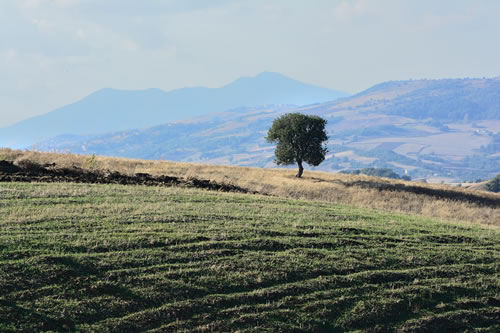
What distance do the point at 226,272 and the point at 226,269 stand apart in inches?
7.3

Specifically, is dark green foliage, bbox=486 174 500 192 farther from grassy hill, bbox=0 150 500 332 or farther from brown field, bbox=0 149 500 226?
grassy hill, bbox=0 150 500 332

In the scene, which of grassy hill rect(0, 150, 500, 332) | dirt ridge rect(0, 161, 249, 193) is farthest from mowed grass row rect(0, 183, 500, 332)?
dirt ridge rect(0, 161, 249, 193)

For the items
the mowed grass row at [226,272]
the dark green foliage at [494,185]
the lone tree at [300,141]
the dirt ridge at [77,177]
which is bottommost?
the dark green foliage at [494,185]

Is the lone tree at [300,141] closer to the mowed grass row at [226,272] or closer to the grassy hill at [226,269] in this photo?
the grassy hill at [226,269]

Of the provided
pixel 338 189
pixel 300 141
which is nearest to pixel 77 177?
pixel 338 189

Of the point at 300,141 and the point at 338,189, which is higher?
the point at 300,141

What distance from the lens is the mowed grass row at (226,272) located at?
11.7 meters

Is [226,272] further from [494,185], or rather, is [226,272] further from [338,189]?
[494,185]

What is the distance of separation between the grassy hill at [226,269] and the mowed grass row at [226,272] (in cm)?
3

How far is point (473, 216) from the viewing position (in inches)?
1508

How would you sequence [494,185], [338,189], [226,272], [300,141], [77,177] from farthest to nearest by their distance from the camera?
[494,185]
[300,141]
[338,189]
[77,177]
[226,272]

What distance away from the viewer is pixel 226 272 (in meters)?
13.6

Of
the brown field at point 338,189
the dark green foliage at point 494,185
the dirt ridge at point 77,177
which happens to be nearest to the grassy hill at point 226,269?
the dirt ridge at point 77,177

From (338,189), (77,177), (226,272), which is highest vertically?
(77,177)
